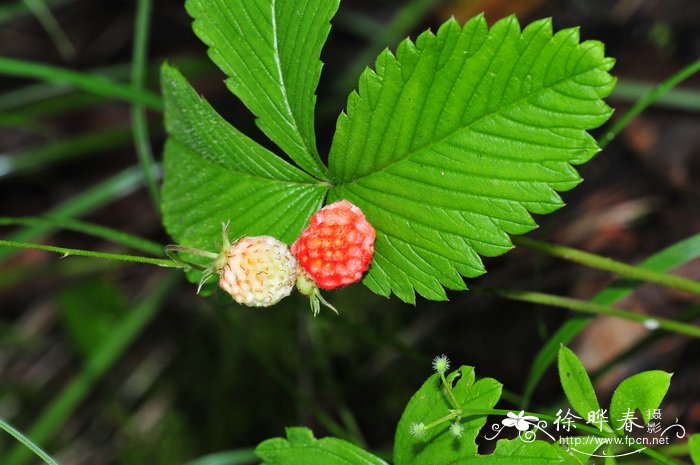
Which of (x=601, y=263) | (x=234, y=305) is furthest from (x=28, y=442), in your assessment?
(x=234, y=305)

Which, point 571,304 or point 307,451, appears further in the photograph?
point 571,304

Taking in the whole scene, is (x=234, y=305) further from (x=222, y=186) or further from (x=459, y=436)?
(x=459, y=436)

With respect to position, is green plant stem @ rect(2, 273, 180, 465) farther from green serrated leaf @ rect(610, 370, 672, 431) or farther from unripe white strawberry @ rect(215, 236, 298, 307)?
green serrated leaf @ rect(610, 370, 672, 431)

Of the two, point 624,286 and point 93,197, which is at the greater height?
point 93,197

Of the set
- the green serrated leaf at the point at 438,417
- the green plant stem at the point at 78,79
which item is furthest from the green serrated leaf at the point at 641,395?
the green plant stem at the point at 78,79

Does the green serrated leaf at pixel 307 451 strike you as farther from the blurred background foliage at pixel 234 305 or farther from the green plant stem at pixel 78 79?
the green plant stem at pixel 78 79
